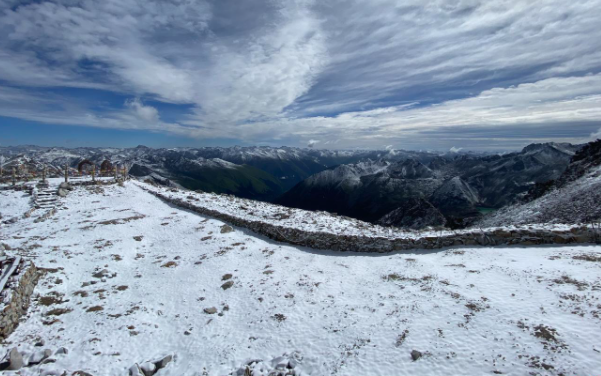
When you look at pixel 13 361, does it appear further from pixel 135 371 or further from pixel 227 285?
pixel 227 285

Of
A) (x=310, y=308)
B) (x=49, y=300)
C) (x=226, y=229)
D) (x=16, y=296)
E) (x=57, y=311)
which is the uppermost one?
(x=16, y=296)

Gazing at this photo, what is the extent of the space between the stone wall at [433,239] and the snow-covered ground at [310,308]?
3.55 feet

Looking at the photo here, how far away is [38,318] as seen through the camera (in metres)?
15.4

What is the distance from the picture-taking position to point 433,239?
84.1 feet

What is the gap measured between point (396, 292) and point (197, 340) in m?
12.8

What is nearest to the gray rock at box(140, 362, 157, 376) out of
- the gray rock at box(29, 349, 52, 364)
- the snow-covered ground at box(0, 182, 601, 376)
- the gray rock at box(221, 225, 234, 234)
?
the snow-covered ground at box(0, 182, 601, 376)

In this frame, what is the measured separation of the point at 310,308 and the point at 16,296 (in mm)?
17133

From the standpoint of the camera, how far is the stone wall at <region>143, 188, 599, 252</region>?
2353 centimetres

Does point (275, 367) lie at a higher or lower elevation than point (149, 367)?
lower

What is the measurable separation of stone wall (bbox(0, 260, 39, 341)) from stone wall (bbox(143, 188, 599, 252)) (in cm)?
1900

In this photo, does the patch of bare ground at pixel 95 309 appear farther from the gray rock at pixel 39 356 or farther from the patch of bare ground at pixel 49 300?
the gray rock at pixel 39 356

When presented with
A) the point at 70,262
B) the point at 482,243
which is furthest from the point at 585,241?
the point at 70,262

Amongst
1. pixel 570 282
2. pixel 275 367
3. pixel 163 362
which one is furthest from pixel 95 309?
pixel 570 282

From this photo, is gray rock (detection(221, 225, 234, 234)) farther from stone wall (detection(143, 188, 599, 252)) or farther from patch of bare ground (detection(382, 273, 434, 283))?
patch of bare ground (detection(382, 273, 434, 283))
